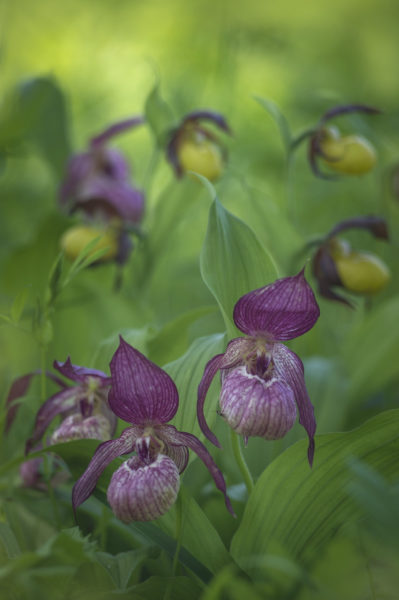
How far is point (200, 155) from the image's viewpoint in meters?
1.27

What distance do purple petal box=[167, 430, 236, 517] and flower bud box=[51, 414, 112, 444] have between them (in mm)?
131

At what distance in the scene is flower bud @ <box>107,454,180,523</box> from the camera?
0.58 meters

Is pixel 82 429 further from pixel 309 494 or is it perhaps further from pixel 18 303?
pixel 309 494

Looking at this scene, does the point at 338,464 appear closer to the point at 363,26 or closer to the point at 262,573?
the point at 262,573

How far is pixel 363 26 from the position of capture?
3.71 m

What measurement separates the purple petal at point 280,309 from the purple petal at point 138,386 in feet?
0.36

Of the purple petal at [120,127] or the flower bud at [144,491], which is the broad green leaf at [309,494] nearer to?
the flower bud at [144,491]

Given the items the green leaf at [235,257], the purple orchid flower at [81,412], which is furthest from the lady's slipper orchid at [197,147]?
the purple orchid flower at [81,412]

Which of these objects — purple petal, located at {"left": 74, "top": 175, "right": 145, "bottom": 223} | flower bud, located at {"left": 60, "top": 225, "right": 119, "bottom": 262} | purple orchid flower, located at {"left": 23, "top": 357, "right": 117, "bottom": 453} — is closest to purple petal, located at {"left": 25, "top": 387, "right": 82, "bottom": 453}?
purple orchid flower, located at {"left": 23, "top": 357, "right": 117, "bottom": 453}

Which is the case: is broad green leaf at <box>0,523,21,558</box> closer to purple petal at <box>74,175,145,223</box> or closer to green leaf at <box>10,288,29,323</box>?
green leaf at <box>10,288,29,323</box>

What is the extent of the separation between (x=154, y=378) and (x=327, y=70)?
2.85 metres

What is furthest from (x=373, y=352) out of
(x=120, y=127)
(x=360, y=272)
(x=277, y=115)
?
(x=120, y=127)

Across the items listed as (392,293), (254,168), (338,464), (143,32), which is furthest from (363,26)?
(338,464)

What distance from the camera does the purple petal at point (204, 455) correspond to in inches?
24.2
